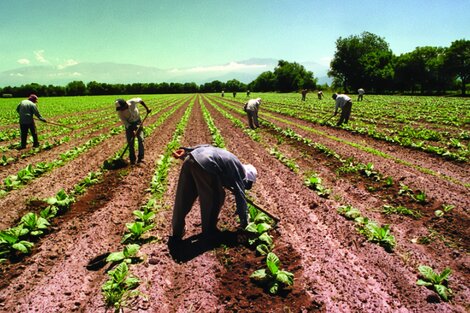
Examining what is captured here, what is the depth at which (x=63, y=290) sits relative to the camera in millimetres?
4031

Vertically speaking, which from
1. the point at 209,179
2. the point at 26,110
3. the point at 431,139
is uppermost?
the point at 26,110

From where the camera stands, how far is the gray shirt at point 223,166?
14.0 ft

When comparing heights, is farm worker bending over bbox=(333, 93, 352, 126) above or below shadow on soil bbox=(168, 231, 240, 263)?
above

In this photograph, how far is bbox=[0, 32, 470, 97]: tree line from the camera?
55188mm

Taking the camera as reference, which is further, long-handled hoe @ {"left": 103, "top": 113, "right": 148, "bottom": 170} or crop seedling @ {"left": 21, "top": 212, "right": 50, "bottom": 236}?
long-handled hoe @ {"left": 103, "top": 113, "right": 148, "bottom": 170}

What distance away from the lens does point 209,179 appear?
4.51 meters

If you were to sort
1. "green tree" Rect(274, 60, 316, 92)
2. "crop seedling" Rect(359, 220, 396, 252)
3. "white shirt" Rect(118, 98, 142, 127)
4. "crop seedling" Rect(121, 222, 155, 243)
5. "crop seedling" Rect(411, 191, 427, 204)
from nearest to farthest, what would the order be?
1. "crop seedling" Rect(359, 220, 396, 252)
2. "crop seedling" Rect(121, 222, 155, 243)
3. "crop seedling" Rect(411, 191, 427, 204)
4. "white shirt" Rect(118, 98, 142, 127)
5. "green tree" Rect(274, 60, 316, 92)

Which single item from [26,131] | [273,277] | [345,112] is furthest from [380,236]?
[26,131]

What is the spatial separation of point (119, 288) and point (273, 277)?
2218mm

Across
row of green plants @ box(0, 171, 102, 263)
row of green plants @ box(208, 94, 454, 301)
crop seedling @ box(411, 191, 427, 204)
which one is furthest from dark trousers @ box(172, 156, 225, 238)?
crop seedling @ box(411, 191, 427, 204)

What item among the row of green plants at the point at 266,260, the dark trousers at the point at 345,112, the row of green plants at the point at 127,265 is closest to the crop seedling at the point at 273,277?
the row of green plants at the point at 266,260

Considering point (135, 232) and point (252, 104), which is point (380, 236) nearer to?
point (135, 232)

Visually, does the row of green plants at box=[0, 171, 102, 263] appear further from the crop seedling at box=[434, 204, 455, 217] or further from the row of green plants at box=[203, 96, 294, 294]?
the crop seedling at box=[434, 204, 455, 217]

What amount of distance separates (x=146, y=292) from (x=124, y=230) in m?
2.04
